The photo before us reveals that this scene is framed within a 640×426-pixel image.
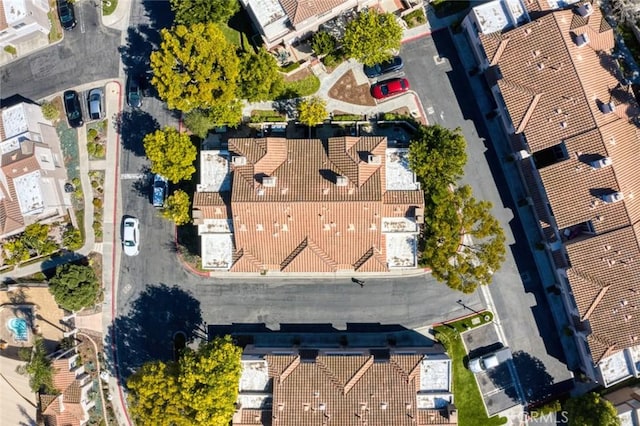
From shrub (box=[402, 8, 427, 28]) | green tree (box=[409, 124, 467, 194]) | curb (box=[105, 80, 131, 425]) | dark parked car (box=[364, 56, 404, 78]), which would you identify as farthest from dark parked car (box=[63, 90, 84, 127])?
shrub (box=[402, 8, 427, 28])

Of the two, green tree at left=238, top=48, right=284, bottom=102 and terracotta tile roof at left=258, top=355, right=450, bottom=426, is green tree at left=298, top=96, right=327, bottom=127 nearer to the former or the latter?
green tree at left=238, top=48, right=284, bottom=102

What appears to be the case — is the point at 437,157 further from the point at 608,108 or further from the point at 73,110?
the point at 73,110

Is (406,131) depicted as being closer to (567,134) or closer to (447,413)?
(567,134)

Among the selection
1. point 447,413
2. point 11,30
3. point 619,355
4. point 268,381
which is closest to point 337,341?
point 268,381

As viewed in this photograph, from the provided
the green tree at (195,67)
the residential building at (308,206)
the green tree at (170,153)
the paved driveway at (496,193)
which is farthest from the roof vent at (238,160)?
the paved driveway at (496,193)

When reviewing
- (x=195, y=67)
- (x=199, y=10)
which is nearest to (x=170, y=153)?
(x=195, y=67)

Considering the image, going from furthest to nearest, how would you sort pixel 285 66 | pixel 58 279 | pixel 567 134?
1. pixel 285 66
2. pixel 58 279
3. pixel 567 134

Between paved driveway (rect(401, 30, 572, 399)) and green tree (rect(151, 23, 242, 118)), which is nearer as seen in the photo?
green tree (rect(151, 23, 242, 118))
